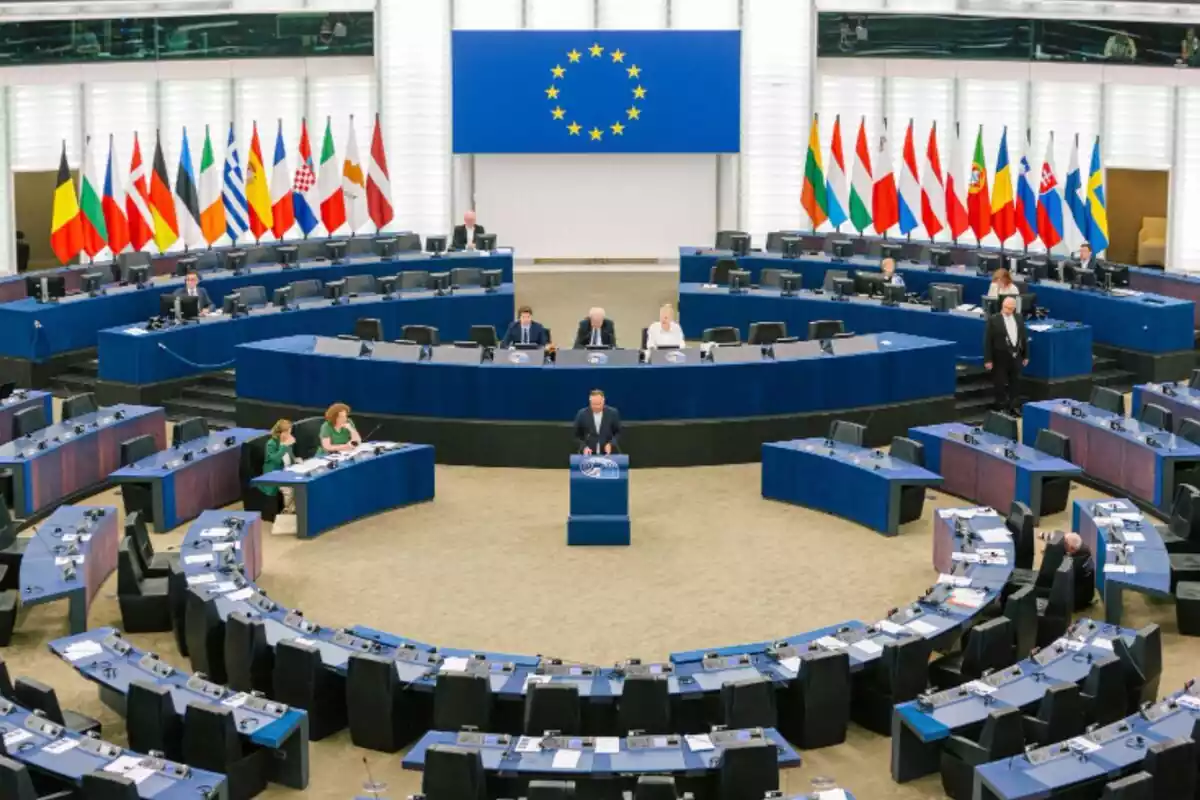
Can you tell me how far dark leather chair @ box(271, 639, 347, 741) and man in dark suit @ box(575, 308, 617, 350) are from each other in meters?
→ 9.90

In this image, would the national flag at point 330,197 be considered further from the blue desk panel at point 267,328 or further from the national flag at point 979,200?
the national flag at point 979,200

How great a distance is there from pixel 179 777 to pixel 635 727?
367 cm

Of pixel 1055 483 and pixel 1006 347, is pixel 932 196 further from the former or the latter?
pixel 1055 483

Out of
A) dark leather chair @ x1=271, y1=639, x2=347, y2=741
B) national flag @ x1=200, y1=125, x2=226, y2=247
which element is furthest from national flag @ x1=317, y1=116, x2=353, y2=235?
dark leather chair @ x1=271, y1=639, x2=347, y2=741

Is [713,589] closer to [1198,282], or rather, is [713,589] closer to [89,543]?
[89,543]

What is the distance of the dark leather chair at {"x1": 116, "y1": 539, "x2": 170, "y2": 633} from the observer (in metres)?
16.9

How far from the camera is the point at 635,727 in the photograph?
14016 millimetres

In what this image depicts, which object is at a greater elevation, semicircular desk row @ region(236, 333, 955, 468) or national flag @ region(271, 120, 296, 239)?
national flag @ region(271, 120, 296, 239)

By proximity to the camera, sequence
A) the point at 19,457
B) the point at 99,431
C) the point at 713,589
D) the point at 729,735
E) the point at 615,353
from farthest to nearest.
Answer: the point at 615,353 < the point at 99,431 < the point at 19,457 < the point at 713,589 < the point at 729,735

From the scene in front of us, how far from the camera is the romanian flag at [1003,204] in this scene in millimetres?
29391

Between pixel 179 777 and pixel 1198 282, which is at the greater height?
pixel 1198 282

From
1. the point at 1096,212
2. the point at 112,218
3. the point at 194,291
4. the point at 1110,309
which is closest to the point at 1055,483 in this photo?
the point at 1110,309

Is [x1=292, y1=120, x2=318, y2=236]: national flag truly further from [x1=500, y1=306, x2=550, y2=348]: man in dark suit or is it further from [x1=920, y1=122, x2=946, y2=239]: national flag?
[x1=920, y1=122, x2=946, y2=239]: national flag

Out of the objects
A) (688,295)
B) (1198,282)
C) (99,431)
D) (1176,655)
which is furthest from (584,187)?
(1176,655)
